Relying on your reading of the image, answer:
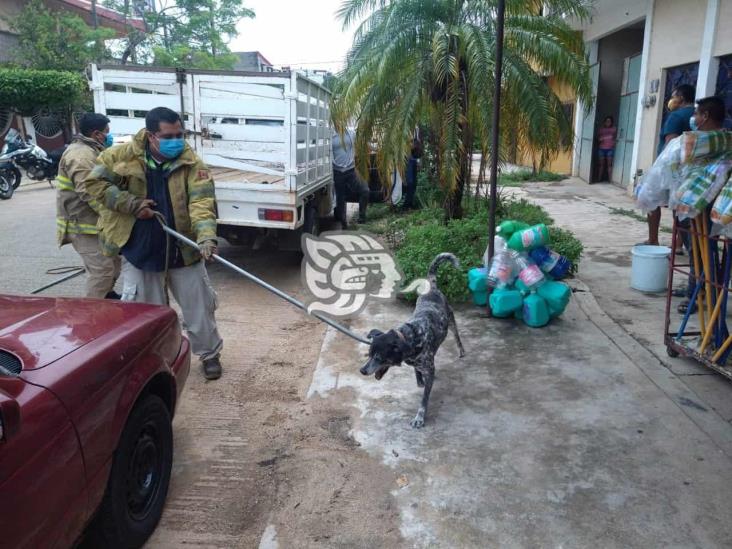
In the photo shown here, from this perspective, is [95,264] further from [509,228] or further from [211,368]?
[509,228]

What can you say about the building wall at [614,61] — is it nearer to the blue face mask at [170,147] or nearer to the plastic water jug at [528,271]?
the plastic water jug at [528,271]

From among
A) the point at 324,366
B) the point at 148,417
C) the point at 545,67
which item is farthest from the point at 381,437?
the point at 545,67

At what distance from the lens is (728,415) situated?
347cm

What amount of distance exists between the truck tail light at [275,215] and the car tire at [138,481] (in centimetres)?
350

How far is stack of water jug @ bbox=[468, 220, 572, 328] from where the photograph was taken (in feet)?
16.2

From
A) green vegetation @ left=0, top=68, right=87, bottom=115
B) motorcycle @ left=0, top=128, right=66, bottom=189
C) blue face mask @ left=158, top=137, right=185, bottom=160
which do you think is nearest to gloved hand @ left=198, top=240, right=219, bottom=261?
blue face mask @ left=158, top=137, right=185, bottom=160

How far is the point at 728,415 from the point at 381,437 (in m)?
2.11

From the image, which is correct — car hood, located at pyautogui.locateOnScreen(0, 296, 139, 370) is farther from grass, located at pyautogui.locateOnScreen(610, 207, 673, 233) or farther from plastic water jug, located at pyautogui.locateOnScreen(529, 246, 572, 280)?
grass, located at pyautogui.locateOnScreen(610, 207, 673, 233)

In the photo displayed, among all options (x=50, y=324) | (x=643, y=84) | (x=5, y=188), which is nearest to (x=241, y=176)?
(x=50, y=324)

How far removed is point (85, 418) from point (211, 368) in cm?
225

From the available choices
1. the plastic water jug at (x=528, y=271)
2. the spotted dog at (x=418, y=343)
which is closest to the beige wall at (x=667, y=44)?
the plastic water jug at (x=528, y=271)

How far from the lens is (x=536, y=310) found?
16.1ft

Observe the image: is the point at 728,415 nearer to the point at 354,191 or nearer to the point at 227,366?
the point at 227,366

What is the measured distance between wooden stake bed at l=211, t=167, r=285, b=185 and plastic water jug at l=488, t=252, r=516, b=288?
2.55 meters
